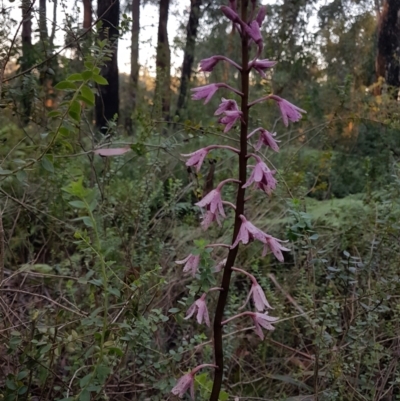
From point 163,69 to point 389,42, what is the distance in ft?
21.5

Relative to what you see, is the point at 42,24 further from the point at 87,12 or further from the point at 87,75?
the point at 87,12

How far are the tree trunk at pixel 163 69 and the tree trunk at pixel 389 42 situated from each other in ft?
12.5

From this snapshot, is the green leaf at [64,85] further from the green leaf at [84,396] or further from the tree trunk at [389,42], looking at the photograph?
the tree trunk at [389,42]

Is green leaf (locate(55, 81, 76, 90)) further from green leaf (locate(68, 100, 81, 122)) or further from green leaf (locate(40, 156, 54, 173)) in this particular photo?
green leaf (locate(40, 156, 54, 173))

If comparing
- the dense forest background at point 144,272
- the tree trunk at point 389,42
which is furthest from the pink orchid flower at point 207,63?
the tree trunk at point 389,42

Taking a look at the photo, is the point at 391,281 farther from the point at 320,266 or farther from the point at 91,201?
the point at 91,201

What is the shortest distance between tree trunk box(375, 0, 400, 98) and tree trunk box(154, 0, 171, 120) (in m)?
3.80

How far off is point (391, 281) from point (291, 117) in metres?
1.10

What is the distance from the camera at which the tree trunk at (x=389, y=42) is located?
9.60 metres

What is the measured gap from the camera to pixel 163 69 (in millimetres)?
5113

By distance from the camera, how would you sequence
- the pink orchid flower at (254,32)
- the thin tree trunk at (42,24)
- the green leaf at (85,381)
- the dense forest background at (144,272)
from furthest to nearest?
the thin tree trunk at (42,24) → the dense forest background at (144,272) → the green leaf at (85,381) → the pink orchid flower at (254,32)

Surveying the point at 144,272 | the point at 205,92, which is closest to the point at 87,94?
the point at 205,92

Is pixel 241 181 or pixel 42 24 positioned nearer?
pixel 241 181

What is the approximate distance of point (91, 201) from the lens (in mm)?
1801
